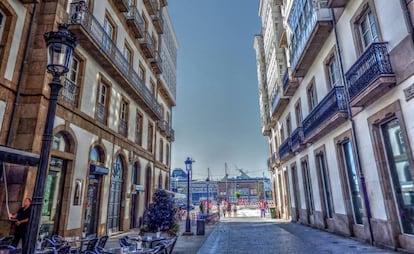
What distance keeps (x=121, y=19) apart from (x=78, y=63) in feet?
17.2

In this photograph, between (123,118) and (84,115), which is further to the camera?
(123,118)

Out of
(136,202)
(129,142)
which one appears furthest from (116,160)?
(136,202)

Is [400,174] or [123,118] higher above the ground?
[123,118]

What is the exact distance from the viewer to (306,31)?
12844 millimetres

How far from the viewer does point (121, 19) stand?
14820mm

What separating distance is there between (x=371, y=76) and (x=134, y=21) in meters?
12.9

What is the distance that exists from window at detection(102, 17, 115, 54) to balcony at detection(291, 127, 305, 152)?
450 inches

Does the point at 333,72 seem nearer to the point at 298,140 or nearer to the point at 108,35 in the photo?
the point at 298,140

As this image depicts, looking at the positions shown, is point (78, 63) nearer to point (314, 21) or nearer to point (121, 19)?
point (121, 19)

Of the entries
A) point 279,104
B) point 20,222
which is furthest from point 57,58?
point 279,104

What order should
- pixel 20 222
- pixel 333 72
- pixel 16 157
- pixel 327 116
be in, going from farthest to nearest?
pixel 333 72
pixel 327 116
pixel 20 222
pixel 16 157

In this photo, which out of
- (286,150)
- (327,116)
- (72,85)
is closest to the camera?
(72,85)

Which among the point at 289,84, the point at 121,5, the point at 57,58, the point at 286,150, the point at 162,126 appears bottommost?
the point at 57,58

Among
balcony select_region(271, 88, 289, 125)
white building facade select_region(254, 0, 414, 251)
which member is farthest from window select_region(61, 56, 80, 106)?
balcony select_region(271, 88, 289, 125)
